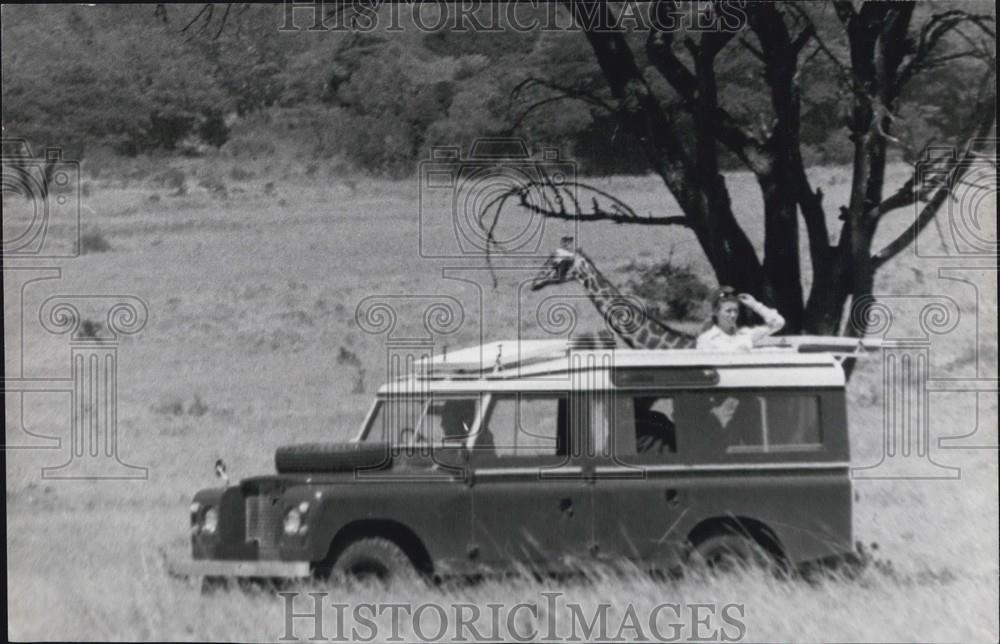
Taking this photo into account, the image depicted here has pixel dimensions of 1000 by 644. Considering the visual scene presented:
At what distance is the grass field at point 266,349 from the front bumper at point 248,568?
0.81m

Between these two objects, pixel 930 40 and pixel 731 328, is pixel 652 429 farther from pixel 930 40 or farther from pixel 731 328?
pixel 930 40

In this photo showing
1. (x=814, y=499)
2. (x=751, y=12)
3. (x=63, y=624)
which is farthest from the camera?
(x=751, y=12)

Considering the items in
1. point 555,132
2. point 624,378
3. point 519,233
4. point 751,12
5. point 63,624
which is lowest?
point 63,624

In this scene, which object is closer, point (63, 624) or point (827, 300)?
point (63, 624)

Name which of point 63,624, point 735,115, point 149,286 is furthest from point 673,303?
point 63,624

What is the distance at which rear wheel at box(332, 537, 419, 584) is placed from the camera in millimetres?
7898

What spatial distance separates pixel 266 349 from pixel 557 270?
6.33 feet

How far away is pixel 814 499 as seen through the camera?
315 inches

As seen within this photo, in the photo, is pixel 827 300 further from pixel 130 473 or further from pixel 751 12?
pixel 130 473

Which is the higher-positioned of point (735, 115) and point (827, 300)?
point (735, 115)

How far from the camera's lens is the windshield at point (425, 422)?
26.9 ft

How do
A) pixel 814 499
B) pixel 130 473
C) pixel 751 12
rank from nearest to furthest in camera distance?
pixel 814 499 < pixel 130 473 < pixel 751 12

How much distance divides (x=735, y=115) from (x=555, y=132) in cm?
127
